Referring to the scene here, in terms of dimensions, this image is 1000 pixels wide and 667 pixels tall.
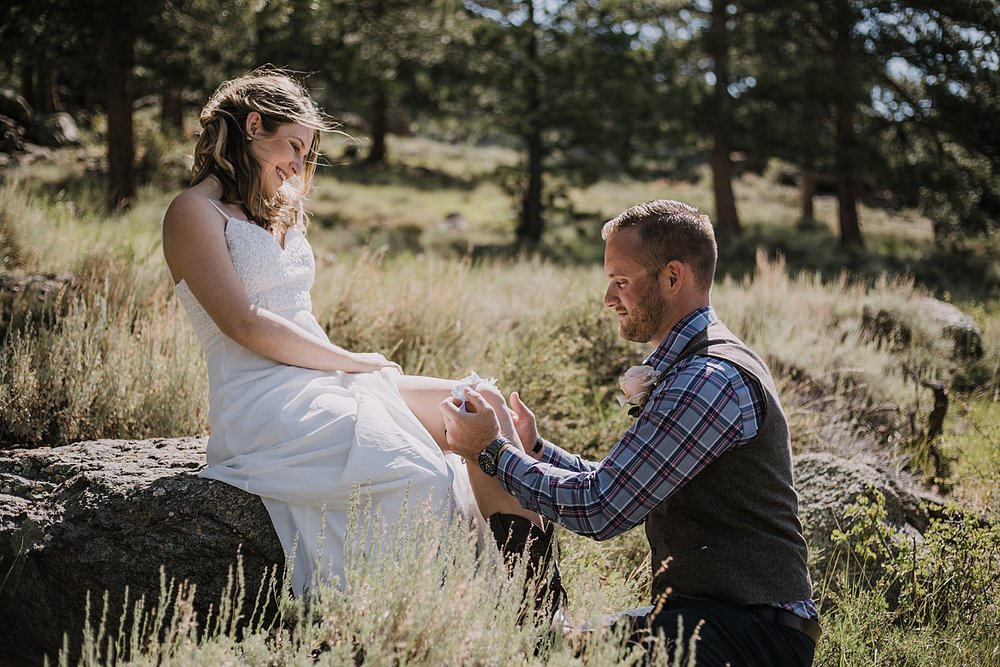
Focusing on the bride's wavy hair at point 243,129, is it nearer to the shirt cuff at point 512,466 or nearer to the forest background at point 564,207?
the forest background at point 564,207

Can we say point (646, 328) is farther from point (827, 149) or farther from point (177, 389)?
point (827, 149)

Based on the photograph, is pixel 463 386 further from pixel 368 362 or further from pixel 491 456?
pixel 368 362

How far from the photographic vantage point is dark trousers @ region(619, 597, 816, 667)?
233cm

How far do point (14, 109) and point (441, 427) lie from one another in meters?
18.3

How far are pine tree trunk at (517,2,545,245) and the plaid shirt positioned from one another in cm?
1498

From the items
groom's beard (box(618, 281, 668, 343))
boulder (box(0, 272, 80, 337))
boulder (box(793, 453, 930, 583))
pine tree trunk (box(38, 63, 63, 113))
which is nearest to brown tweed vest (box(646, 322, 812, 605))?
groom's beard (box(618, 281, 668, 343))

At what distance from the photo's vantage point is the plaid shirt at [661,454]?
7.80 ft

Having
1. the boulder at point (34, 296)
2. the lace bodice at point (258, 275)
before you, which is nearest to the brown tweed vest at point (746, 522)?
the lace bodice at point (258, 275)

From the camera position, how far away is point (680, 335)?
2.63 m

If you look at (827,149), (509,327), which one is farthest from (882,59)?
(509,327)

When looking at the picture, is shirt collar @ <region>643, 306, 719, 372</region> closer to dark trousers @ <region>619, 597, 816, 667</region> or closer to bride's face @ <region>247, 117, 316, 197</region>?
dark trousers @ <region>619, 597, 816, 667</region>

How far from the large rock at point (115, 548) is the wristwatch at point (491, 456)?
841 millimetres

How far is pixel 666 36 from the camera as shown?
17312 millimetres

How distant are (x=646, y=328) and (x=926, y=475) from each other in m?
3.92
